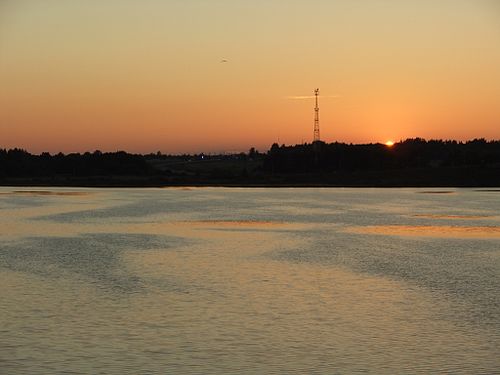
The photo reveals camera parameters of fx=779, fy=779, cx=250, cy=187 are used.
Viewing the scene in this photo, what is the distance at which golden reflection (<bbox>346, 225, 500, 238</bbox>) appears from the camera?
145 feet

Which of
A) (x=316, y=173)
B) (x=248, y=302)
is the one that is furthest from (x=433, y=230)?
(x=316, y=173)

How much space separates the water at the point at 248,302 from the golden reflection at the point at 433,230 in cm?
45

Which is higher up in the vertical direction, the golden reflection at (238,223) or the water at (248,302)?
the golden reflection at (238,223)

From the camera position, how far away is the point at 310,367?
15.3 metres

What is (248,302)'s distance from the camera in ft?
72.5

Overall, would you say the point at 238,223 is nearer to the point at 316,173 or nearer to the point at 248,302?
the point at 248,302

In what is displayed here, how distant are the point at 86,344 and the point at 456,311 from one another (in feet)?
32.6

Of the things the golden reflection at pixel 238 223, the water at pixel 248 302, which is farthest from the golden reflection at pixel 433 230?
the golden reflection at pixel 238 223

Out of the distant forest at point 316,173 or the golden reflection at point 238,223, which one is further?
the distant forest at point 316,173

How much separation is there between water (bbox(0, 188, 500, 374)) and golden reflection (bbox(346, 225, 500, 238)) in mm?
452

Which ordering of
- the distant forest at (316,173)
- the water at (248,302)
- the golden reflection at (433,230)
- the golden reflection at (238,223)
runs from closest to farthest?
the water at (248,302) < the golden reflection at (433,230) < the golden reflection at (238,223) < the distant forest at (316,173)

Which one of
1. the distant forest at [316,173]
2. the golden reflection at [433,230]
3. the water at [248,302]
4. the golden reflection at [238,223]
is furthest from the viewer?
the distant forest at [316,173]

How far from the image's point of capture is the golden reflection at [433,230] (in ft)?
145

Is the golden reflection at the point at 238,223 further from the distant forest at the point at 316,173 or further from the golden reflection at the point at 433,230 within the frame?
the distant forest at the point at 316,173
